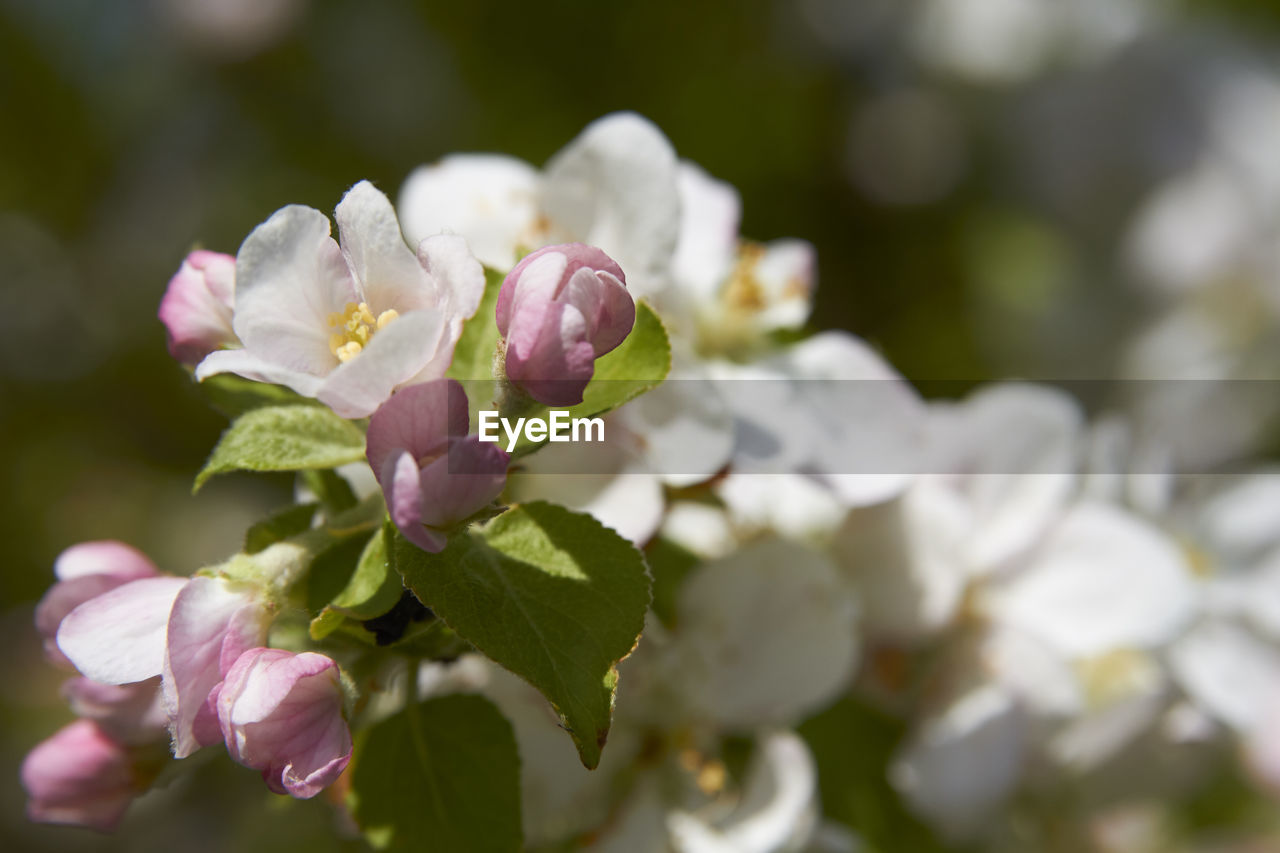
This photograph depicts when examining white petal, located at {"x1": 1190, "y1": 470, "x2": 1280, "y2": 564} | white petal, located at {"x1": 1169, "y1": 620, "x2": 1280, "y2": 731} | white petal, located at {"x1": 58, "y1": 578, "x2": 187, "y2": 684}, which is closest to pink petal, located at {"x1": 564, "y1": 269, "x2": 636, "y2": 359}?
white petal, located at {"x1": 58, "y1": 578, "x2": 187, "y2": 684}

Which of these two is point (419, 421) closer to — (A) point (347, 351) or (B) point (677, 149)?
(A) point (347, 351)

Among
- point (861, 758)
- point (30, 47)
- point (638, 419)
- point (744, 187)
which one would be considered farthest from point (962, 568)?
point (30, 47)

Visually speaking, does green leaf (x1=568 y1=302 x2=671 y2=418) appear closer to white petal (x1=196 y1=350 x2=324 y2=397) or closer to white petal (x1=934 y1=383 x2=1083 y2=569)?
white petal (x1=196 y1=350 x2=324 y2=397)

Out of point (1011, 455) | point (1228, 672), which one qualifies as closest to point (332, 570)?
point (1011, 455)

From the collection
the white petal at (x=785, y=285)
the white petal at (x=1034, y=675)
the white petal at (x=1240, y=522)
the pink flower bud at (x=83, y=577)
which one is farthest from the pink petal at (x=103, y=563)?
the white petal at (x=1240, y=522)

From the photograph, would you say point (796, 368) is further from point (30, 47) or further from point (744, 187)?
point (30, 47)

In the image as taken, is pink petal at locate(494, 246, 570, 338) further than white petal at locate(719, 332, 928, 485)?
No

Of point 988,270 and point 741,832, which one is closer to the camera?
point 741,832

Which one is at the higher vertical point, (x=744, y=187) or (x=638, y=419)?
(x=638, y=419)
